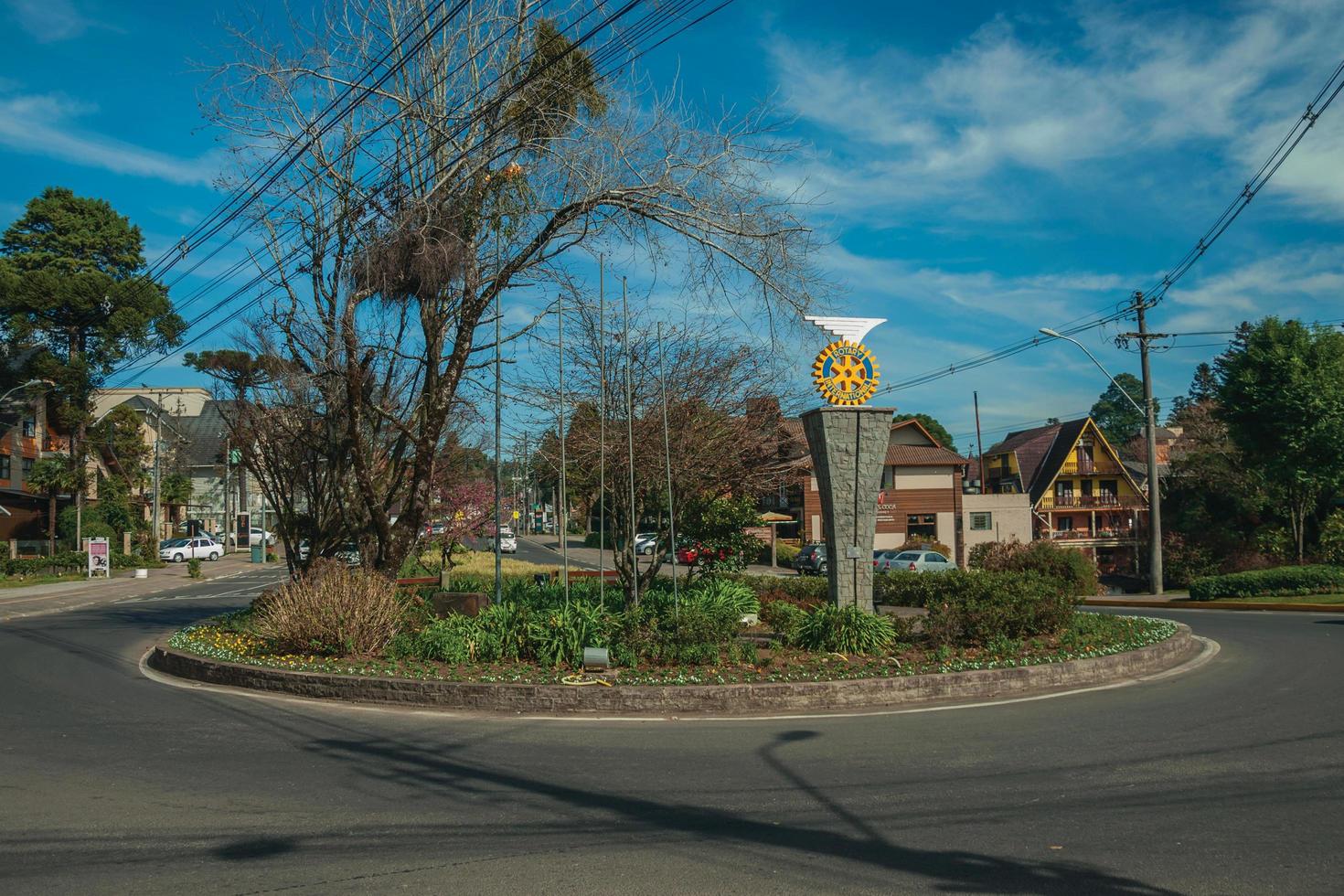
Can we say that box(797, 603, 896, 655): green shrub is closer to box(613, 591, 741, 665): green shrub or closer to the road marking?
box(613, 591, 741, 665): green shrub

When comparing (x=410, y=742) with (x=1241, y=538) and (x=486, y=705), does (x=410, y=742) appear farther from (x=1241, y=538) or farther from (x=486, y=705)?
(x=1241, y=538)

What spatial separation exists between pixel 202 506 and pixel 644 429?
223 ft

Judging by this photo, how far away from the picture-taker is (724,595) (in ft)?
53.5

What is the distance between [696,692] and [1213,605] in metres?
19.6

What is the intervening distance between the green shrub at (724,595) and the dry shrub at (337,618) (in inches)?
188

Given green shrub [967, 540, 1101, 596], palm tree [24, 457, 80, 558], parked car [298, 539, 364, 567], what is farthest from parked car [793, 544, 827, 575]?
palm tree [24, 457, 80, 558]

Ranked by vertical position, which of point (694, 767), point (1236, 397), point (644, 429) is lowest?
point (694, 767)

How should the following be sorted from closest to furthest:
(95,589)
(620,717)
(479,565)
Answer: (620,717) → (95,589) → (479,565)

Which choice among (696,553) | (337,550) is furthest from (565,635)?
(337,550)

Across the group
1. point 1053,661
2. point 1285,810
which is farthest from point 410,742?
point 1053,661

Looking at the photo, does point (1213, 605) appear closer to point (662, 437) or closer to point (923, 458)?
point (662, 437)

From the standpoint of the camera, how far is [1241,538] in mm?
41469

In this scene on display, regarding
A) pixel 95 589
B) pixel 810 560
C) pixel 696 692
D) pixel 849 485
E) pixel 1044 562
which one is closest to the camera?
pixel 696 692

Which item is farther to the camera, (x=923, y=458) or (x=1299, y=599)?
(x=923, y=458)
